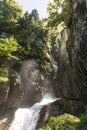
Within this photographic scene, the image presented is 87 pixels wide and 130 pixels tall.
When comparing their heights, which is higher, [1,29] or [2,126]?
[1,29]

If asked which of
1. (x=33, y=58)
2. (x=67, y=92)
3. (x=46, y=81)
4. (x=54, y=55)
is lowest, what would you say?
(x=67, y=92)

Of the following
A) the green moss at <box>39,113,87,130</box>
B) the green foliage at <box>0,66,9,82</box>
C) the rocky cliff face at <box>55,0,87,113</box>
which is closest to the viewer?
the green moss at <box>39,113,87,130</box>

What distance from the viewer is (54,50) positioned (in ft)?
156

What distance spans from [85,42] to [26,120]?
13.0m

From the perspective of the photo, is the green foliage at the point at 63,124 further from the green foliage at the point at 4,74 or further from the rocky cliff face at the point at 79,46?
the green foliage at the point at 4,74

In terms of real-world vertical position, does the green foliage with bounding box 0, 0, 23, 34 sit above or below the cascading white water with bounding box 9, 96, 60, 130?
above

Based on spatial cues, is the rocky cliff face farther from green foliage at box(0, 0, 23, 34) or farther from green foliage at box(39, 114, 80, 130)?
green foliage at box(0, 0, 23, 34)

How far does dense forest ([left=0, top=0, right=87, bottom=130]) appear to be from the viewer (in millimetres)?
15040

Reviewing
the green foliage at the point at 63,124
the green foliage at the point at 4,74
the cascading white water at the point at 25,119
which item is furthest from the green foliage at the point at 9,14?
the green foliage at the point at 63,124

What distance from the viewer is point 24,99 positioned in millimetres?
29578

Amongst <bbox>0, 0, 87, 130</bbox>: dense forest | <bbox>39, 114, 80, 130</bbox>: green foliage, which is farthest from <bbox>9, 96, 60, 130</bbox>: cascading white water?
<bbox>39, 114, 80, 130</bbox>: green foliage

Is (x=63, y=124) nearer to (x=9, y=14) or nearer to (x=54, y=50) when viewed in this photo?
(x=9, y=14)

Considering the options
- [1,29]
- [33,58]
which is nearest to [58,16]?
[33,58]

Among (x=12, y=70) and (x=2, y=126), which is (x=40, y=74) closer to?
(x=12, y=70)
